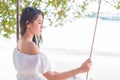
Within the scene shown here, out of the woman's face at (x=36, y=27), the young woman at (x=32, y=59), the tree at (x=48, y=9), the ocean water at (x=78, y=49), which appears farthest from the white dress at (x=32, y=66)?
the ocean water at (x=78, y=49)

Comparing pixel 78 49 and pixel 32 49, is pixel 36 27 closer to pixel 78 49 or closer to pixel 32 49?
pixel 32 49

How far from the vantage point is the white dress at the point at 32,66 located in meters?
1.42

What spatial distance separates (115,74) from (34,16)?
5.11 m

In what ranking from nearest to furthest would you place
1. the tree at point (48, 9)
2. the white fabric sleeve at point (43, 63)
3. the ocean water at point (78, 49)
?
the white fabric sleeve at point (43, 63) → the tree at point (48, 9) → the ocean water at point (78, 49)

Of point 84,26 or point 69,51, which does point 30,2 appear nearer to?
point 69,51

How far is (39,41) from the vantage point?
5.69 feet

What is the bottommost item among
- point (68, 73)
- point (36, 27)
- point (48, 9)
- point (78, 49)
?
point (78, 49)

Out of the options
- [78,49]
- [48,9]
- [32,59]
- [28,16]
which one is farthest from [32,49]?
[78,49]

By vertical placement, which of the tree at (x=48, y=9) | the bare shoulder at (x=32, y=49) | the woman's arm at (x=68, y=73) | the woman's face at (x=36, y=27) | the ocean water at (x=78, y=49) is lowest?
the ocean water at (x=78, y=49)

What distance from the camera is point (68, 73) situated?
1.45 metres

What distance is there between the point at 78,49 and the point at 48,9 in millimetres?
5626

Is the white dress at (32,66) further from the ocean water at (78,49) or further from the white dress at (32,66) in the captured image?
the ocean water at (78,49)

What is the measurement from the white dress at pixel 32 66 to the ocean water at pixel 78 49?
3.71 meters

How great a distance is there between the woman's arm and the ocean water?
371cm
